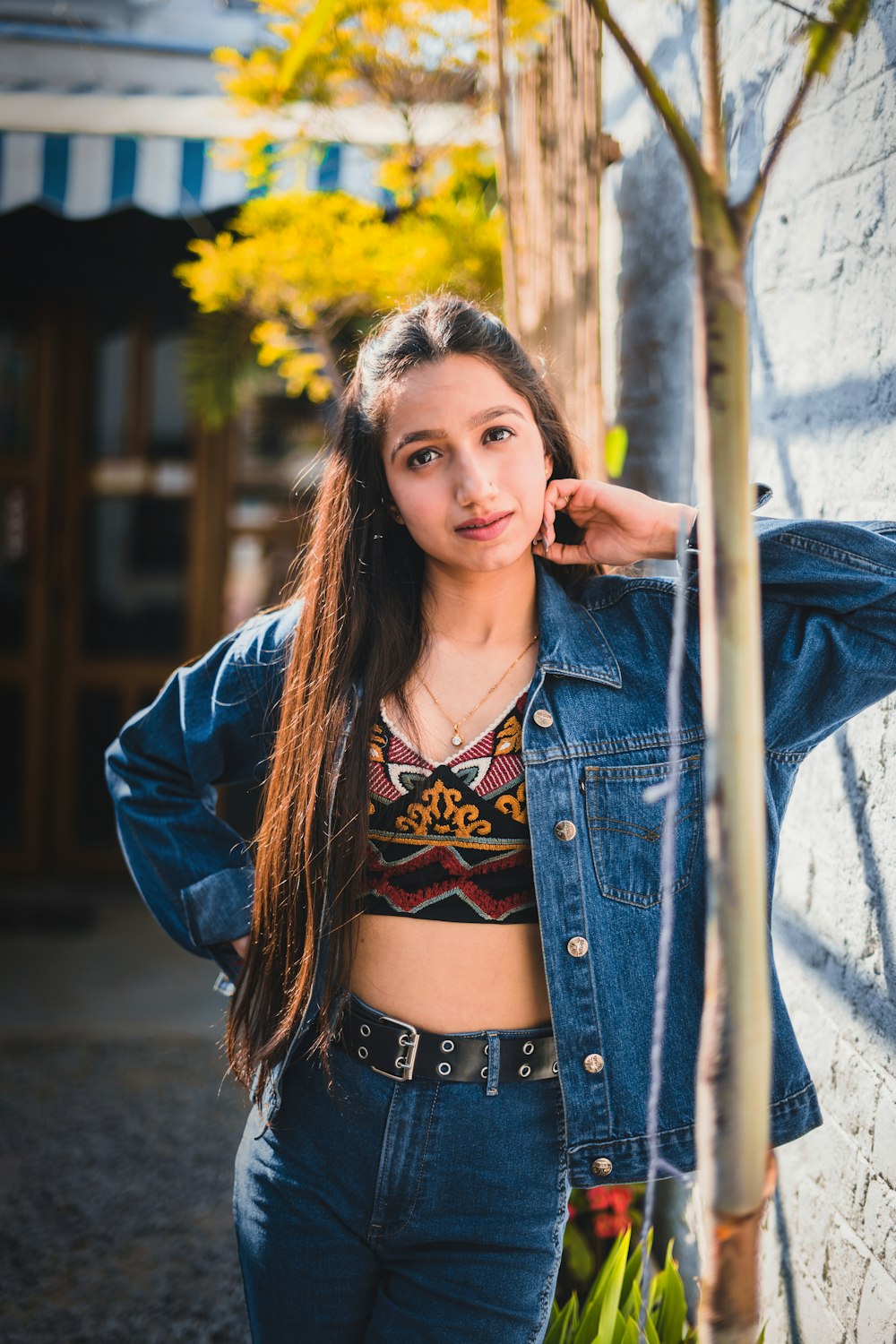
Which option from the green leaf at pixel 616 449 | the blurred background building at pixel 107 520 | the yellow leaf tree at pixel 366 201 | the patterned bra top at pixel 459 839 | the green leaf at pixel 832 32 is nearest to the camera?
the green leaf at pixel 832 32

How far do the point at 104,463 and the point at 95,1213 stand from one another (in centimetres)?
347

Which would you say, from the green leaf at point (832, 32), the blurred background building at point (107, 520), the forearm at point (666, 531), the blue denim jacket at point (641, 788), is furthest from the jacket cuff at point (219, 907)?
the blurred background building at point (107, 520)

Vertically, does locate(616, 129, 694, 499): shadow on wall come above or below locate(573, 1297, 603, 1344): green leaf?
above

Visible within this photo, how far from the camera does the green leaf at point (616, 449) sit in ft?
9.15

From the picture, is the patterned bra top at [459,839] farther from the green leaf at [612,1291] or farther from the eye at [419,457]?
the green leaf at [612,1291]

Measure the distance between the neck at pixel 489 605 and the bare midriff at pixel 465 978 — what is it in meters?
0.42

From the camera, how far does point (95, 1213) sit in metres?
2.89

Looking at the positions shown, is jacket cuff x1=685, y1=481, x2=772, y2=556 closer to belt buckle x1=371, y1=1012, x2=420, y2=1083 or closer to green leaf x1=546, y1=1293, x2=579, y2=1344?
belt buckle x1=371, y1=1012, x2=420, y2=1083

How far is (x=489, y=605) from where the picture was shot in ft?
5.31

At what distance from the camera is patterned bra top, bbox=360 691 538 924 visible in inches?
57.3

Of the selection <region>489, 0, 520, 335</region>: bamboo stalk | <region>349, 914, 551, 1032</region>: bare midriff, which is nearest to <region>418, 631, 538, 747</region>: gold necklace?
<region>349, 914, 551, 1032</region>: bare midriff

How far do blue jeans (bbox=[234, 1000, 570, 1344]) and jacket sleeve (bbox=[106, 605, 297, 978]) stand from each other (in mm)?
410

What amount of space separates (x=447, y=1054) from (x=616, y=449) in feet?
5.90

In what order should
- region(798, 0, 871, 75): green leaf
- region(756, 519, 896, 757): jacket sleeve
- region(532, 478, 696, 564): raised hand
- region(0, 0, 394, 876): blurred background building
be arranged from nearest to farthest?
1. region(798, 0, 871, 75): green leaf
2. region(756, 519, 896, 757): jacket sleeve
3. region(532, 478, 696, 564): raised hand
4. region(0, 0, 394, 876): blurred background building
